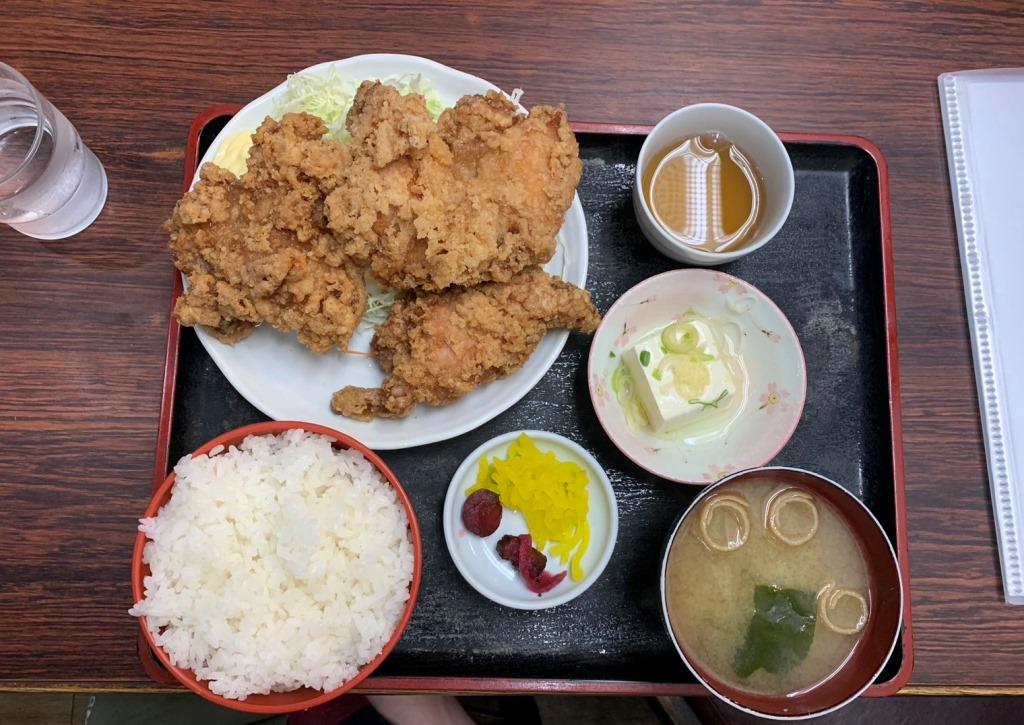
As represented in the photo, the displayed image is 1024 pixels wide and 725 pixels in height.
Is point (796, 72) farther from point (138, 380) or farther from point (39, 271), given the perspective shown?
point (39, 271)

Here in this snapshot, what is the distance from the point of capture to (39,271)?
2121mm

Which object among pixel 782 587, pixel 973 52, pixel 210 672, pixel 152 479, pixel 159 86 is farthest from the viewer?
pixel 973 52

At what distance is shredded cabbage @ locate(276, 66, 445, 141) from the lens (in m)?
2.03

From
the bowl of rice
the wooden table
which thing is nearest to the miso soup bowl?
the wooden table

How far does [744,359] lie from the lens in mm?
2160

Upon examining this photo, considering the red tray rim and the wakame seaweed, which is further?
the red tray rim

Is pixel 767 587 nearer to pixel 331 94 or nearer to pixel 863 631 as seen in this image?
pixel 863 631

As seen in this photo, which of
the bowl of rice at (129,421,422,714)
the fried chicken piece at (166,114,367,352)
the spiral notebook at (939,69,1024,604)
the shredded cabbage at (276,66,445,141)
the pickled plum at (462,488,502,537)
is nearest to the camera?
the bowl of rice at (129,421,422,714)

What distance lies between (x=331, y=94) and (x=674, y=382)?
135 cm

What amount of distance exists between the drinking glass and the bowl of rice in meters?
0.91

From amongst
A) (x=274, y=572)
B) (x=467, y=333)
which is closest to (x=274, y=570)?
(x=274, y=572)

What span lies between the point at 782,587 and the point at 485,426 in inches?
37.6

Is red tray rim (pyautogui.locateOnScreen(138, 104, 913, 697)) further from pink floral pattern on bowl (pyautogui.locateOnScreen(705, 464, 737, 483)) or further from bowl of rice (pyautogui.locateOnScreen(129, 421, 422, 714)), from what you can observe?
pink floral pattern on bowl (pyautogui.locateOnScreen(705, 464, 737, 483))

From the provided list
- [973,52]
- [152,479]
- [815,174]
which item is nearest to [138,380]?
[152,479]
